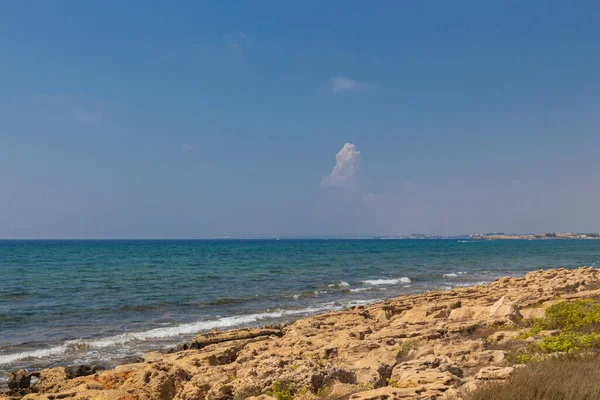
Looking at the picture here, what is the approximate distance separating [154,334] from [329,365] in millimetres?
14025

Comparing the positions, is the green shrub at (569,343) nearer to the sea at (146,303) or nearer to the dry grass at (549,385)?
the dry grass at (549,385)

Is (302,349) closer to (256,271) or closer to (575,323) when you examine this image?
(575,323)

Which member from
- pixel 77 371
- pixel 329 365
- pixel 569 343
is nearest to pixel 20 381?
pixel 77 371

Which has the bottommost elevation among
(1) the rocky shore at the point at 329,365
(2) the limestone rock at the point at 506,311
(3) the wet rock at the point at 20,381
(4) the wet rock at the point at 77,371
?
(3) the wet rock at the point at 20,381

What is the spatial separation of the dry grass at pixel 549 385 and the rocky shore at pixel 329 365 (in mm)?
551

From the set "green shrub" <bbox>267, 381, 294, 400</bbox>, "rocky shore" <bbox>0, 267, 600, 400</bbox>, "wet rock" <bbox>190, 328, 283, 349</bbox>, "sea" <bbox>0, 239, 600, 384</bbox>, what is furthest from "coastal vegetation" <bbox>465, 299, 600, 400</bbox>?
"sea" <bbox>0, 239, 600, 384</bbox>

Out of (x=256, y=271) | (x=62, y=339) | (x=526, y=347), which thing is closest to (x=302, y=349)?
(x=526, y=347)

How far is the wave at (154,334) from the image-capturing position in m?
17.9

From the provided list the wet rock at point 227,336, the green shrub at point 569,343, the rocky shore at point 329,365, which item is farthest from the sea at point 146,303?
the green shrub at point 569,343

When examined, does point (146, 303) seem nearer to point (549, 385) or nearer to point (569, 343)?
point (569, 343)

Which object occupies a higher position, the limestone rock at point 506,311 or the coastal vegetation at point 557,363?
the coastal vegetation at point 557,363

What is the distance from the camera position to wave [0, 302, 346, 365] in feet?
58.8

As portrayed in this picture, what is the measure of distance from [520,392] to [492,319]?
27.6 ft

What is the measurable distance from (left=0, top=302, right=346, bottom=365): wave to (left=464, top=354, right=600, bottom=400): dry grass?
16.8m
